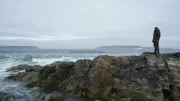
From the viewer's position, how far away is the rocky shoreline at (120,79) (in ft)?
35.3

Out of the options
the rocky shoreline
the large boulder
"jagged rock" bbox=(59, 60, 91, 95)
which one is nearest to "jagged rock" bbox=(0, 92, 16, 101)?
the rocky shoreline

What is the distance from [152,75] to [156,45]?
3592 mm

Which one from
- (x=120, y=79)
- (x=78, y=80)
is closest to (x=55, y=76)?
(x=78, y=80)

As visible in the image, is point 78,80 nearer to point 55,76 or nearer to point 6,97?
point 55,76

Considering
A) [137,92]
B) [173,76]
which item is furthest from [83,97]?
[173,76]

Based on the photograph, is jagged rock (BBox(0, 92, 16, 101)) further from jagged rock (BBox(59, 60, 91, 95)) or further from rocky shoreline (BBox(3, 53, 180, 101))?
jagged rock (BBox(59, 60, 91, 95))

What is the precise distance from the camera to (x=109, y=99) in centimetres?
1136

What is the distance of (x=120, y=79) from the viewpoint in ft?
39.4

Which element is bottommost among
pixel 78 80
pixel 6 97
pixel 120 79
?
pixel 6 97

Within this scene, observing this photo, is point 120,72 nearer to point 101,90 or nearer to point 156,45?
point 101,90

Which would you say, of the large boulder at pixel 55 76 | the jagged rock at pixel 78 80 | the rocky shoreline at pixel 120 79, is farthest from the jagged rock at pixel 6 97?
the jagged rock at pixel 78 80

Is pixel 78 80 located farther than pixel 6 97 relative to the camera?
Yes

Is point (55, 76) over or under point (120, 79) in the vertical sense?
under

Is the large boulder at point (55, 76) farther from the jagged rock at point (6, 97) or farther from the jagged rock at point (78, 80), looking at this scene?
the jagged rock at point (6, 97)
